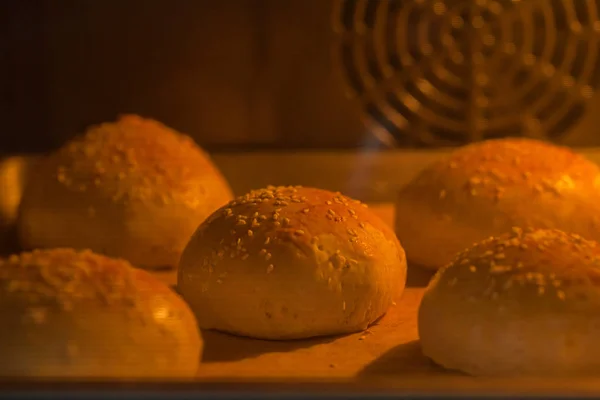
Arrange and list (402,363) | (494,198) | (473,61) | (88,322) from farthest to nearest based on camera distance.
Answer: (473,61)
(494,198)
(402,363)
(88,322)

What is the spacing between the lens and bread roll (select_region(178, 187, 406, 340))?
1259mm

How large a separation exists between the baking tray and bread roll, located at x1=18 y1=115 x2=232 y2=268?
0.09m

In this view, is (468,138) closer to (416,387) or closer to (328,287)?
(328,287)

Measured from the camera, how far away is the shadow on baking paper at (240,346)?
47.9 inches

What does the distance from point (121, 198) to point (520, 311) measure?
81cm

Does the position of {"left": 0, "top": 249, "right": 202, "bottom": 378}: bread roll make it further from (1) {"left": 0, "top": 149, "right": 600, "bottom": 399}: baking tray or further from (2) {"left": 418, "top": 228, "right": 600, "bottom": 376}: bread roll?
(2) {"left": 418, "top": 228, "right": 600, "bottom": 376}: bread roll

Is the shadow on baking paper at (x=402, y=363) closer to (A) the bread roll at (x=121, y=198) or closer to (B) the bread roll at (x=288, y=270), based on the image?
(B) the bread roll at (x=288, y=270)

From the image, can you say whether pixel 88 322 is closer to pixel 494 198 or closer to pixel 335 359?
pixel 335 359

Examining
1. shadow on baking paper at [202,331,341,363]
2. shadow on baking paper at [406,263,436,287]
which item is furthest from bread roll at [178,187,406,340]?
shadow on baking paper at [406,263,436,287]

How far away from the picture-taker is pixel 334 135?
1896mm

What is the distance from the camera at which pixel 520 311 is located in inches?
41.0

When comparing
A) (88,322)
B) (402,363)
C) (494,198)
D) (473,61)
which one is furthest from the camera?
(473,61)

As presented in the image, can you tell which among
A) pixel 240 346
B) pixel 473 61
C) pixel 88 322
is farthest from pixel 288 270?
pixel 473 61

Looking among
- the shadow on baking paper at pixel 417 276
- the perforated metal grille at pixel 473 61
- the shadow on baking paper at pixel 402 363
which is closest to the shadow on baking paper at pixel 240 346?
the shadow on baking paper at pixel 402 363
